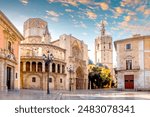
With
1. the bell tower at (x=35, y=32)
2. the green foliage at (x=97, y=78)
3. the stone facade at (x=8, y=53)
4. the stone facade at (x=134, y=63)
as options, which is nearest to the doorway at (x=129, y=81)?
the stone facade at (x=134, y=63)

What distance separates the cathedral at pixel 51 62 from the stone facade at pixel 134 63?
4.57m

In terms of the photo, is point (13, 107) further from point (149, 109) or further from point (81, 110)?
point (149, 109)

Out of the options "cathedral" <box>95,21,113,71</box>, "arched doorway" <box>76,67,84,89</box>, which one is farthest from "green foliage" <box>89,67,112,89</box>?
"cathedral" <box>95,21,113,71</box>

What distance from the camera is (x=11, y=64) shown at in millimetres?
14258

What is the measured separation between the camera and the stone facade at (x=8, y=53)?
1249cm

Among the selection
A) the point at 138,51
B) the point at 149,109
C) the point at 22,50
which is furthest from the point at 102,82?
the point at 149,109

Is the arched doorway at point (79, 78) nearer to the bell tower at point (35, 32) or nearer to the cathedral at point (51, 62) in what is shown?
the cathedral at point (51, 62)

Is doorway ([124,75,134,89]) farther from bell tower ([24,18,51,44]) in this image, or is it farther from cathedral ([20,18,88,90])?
bell tower ([24,18,51,44])

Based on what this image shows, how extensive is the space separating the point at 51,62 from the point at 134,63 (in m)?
8.48

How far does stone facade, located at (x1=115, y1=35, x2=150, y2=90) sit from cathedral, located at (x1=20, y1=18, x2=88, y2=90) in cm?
457

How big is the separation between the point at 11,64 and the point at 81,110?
9661 mm

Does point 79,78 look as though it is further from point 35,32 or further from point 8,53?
point 8,53

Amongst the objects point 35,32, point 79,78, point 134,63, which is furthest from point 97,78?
point 134,63

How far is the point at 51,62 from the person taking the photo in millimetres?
23656
